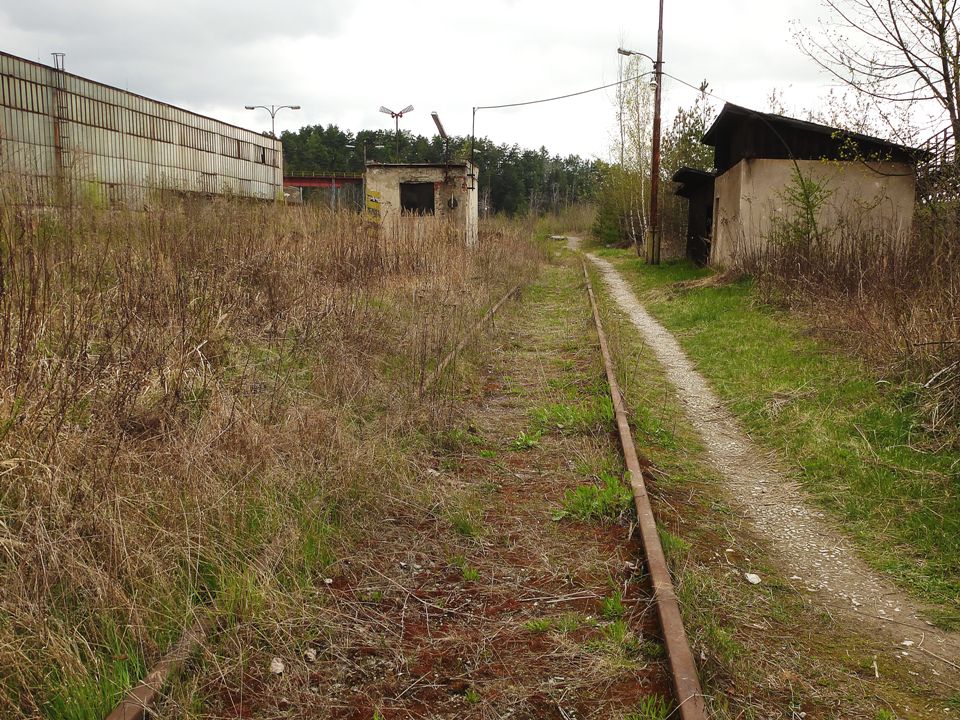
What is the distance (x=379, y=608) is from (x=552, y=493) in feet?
5.91

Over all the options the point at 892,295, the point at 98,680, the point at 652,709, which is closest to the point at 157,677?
the point at 98,680

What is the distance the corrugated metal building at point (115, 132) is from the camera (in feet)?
70.8

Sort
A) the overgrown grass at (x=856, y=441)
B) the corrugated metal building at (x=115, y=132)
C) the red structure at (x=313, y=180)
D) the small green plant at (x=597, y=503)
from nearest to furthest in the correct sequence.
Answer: the overgrown grass at (x=856, y=441) < the small green plant at (x=597, y=503) < the corrugated metal building at (x=115, y=132) < the red structure at (x=313, y=180)

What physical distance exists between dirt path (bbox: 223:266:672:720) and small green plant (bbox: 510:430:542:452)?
30 millimetres

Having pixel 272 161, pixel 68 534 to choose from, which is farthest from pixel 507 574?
pixel 272 161

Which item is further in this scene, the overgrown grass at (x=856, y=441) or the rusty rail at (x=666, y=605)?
the overgrown grass at (x=856, y=441)

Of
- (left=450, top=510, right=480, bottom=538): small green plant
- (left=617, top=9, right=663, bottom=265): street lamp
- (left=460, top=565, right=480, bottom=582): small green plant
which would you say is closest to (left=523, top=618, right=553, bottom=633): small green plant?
(left=460, top=565, right=480, bottom=582): small green plant

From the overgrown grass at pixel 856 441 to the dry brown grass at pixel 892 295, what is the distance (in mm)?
213

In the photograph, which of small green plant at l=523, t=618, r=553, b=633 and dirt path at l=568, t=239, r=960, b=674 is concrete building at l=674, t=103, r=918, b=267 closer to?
dirt path at l=568, t=239, r=960, b=674

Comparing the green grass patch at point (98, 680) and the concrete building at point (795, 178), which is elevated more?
the concrete building at point (795, 178)

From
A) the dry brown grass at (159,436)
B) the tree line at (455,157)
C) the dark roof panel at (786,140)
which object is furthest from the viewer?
the tree line at (455,157)

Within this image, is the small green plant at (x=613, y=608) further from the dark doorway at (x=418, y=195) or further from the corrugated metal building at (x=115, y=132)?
the dark doorway at (x=418, y=195)

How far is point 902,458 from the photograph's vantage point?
5375 mm

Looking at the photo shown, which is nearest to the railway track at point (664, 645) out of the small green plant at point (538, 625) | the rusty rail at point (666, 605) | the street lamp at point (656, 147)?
the rusty rail at point (666, 605)
